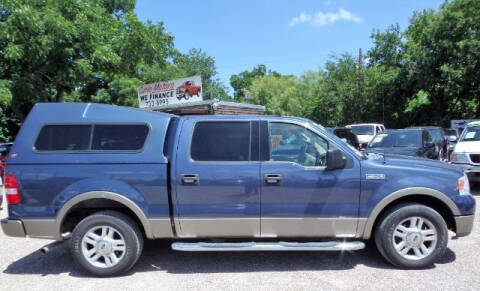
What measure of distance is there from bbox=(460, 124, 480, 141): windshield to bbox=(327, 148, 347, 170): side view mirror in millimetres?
6490

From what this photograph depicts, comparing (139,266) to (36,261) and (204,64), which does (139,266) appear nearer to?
(36,261)

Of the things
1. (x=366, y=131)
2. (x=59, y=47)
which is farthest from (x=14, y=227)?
(x=366, y=131)

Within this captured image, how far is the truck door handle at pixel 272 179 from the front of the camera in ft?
12.5

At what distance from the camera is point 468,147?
7742 millimetres

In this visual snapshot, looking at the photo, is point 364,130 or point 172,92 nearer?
point 172,92

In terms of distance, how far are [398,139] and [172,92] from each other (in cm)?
969

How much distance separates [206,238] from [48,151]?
2169 mm

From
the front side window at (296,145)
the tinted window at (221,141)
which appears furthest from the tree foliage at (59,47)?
the front side window at (296,145)

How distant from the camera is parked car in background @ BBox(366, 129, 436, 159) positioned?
27.6ft

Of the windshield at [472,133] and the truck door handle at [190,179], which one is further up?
the windshield at [472,133]

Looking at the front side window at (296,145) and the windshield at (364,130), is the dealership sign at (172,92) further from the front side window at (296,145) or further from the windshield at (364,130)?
the front side window at (296,145)

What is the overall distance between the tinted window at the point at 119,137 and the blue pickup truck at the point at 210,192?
12mm

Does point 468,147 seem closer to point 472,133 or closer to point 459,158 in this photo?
point 459,158

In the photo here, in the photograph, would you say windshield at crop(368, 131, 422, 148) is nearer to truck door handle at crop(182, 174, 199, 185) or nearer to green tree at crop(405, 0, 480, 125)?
truck door handle at crop(182, 174, 199, 185)
